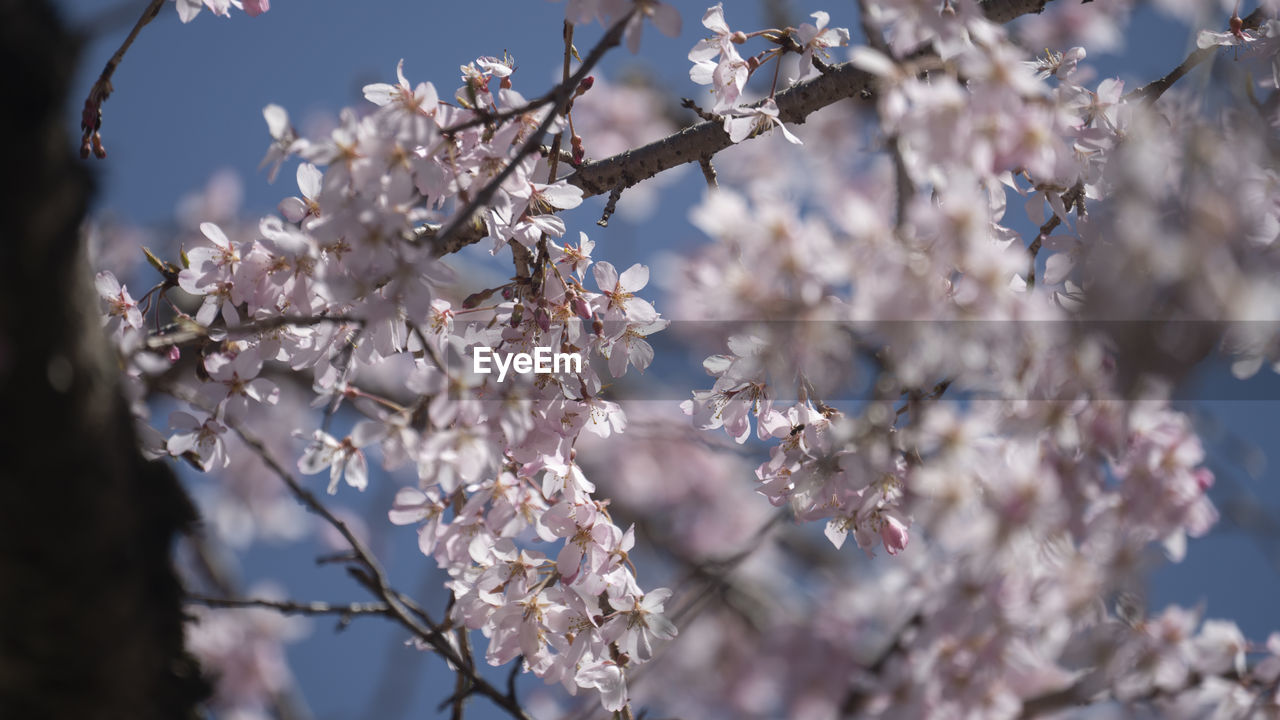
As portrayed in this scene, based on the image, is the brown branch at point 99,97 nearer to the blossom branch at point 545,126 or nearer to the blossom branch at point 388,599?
the blossom branch at point 388,599

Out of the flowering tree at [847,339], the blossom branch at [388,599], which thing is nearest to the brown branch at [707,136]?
the flowering tree at [847,339]

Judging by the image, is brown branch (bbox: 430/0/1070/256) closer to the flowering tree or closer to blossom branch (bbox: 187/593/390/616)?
the flowering tree

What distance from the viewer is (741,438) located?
1.49 m

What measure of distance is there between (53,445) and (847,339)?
84 centimetres

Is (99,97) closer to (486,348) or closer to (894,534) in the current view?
(486,348)

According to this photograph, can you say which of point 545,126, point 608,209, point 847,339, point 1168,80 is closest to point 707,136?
point 608,209

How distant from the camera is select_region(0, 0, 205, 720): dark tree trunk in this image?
752 mm

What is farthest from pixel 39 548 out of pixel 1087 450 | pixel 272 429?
pixel 272 429

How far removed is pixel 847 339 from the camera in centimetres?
89

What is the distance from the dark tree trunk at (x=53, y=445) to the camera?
0.75 m

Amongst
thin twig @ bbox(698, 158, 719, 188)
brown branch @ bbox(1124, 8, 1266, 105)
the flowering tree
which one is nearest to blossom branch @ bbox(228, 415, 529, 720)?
the flowering tree

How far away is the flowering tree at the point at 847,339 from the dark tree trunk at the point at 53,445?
21cm

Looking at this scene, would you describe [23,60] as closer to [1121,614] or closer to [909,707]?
[909,707]

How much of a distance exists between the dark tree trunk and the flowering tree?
8.1 inches
